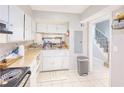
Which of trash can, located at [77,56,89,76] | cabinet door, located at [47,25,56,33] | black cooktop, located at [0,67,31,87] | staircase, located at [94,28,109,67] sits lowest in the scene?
trash can, located at [77,56,89,76]

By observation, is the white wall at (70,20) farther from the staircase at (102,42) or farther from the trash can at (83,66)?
the staircase at (102,42)

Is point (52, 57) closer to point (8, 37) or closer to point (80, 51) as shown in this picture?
point (80, 51)

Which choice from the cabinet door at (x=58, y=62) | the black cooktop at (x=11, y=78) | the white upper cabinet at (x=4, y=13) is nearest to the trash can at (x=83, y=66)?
the cabinet door at (x=58, y=62)

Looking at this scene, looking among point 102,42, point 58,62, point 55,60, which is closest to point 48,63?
point 55,60

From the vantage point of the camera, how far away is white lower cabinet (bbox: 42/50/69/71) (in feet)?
15.4

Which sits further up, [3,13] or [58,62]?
[3,13]

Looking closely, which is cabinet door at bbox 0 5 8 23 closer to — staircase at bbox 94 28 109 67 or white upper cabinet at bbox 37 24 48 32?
white upper cabinet at bbox 37 24 48 32

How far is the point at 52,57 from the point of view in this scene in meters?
4.77

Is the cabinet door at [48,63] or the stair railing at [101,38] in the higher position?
the stair railing at [101,38]

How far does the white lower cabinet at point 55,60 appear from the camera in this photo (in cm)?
471

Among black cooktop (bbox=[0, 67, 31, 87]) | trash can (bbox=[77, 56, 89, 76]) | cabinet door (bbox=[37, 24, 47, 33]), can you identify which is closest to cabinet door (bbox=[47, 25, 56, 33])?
cabinet door (bbox=[37, 24, 47, 33])

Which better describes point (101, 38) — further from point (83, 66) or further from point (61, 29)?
point (83, 66)

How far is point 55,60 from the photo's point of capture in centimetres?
480

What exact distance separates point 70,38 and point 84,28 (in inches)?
27.9
